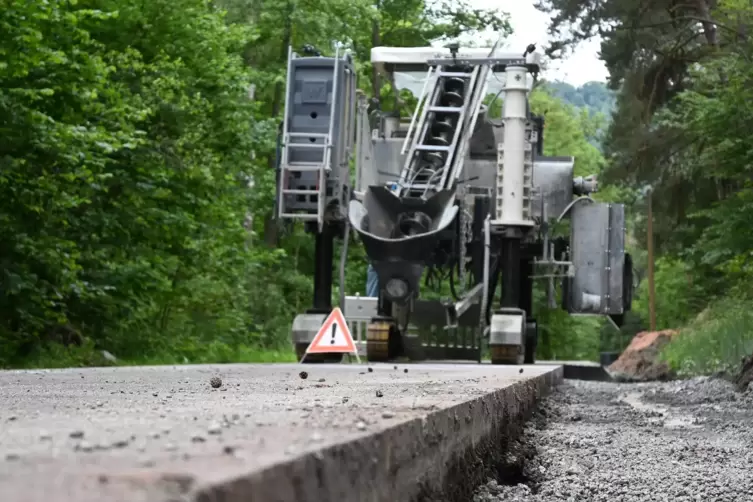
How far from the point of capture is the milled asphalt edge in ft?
5.83

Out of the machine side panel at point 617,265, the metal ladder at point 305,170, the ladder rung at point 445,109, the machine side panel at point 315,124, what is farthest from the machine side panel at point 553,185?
the metal ladder at point 305,170

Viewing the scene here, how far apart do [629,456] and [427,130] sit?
36.9 ft

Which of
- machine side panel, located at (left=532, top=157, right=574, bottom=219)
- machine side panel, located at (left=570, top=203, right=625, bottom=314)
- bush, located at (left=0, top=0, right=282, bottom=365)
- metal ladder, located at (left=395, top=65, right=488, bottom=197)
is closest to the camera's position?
bush, located at (left=0, top=0, right=282, bottom=365)

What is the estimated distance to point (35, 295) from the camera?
15180 mm

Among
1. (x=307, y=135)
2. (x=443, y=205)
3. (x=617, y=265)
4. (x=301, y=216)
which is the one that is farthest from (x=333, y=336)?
(x=617, y=265)

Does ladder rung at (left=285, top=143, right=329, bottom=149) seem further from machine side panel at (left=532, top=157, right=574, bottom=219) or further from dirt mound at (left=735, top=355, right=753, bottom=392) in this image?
dirt mound at (left=735, top=355, right=753, bottom=392)

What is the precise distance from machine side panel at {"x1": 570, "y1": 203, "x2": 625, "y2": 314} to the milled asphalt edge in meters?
11.5

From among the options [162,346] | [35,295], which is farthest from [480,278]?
[162,346]

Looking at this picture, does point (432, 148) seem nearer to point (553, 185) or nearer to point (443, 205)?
point (443, 205)

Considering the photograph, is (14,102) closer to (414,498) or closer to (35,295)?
(35,295)

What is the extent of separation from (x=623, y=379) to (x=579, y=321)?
43.3 meters

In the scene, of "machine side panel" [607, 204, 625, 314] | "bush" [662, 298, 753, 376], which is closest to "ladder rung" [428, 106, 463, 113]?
"machine side panel" [607, 204, 625, 314]

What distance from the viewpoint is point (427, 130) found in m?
16.8

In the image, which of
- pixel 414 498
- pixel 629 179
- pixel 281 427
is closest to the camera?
pixel 281 427
